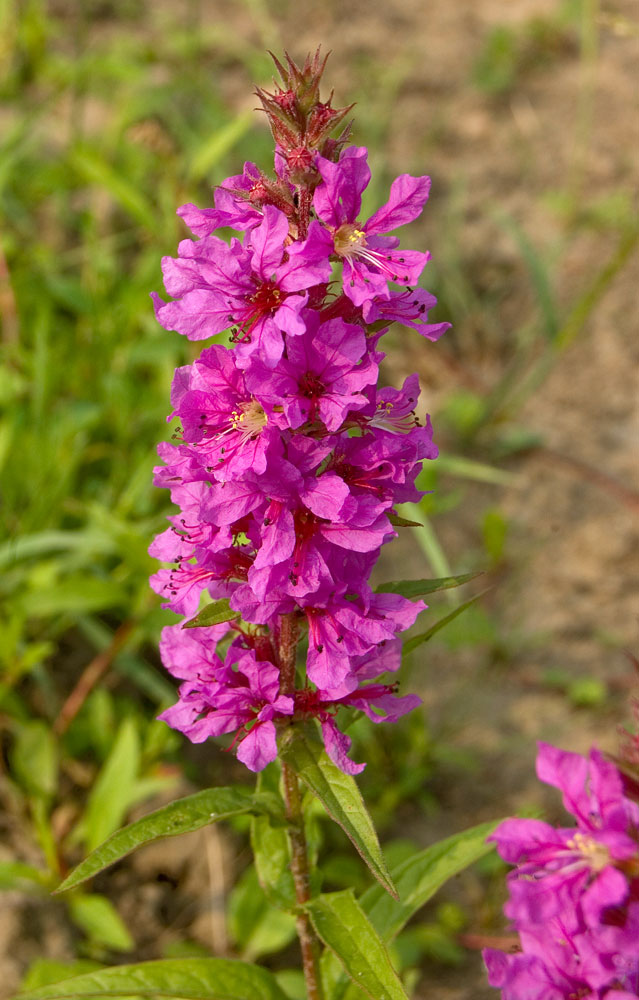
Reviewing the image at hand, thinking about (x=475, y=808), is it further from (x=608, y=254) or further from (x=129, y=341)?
(x=608, y=254)

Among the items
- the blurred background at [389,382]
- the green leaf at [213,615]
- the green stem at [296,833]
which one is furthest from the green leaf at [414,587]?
the blurred background at [389,382]

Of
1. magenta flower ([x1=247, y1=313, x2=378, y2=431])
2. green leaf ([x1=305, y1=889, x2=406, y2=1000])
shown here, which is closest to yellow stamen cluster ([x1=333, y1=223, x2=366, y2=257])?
magenta flower ([x1=247, y1=313, x2=378, y2=431])

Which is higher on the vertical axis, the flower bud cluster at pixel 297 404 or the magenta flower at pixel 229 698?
the flower bud cluster at pixel 297 404

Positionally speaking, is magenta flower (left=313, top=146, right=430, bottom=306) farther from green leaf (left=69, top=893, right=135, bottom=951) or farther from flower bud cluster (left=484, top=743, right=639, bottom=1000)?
green leaf (left=69, top=893, right=135, bottom=951)

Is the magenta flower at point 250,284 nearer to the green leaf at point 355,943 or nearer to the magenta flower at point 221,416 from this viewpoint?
the magenta flower at point 221,416

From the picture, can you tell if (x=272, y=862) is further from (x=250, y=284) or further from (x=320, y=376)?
(x=250, y=284)
